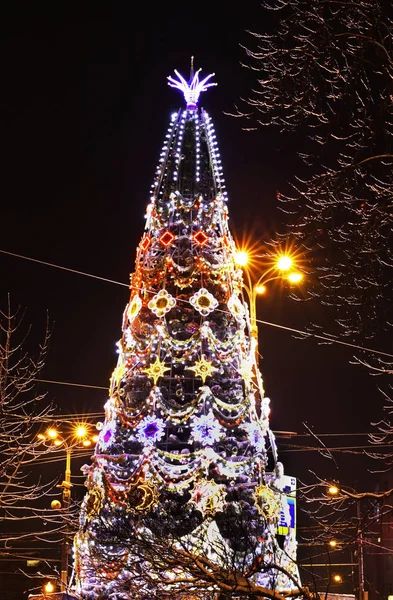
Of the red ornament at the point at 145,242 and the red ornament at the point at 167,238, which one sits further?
the red ornament at the point at 145,242

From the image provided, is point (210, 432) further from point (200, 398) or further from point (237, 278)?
point (237, 278)

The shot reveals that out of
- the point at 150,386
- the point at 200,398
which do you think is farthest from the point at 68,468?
the point at 200,398

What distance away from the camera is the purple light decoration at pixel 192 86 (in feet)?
74.2

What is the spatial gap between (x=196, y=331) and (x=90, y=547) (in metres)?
5.38

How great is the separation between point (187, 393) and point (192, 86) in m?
8.84

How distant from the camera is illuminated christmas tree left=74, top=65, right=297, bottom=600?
17875 millimetres

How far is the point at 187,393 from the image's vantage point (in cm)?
1972

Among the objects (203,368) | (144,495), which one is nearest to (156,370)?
(203,368)

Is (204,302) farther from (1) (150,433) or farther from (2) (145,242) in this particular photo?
(1) (150,433)

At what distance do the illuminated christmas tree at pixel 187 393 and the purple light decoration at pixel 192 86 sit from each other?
139 cm

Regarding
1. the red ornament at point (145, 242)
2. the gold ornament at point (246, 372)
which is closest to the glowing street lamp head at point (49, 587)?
the gold ornament at point (246, 372)

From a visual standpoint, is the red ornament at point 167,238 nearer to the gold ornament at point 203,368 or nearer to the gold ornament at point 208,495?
the gold ornament at point 203,368

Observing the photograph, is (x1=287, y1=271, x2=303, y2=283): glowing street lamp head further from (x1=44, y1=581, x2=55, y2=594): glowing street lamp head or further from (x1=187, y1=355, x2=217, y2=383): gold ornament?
(x1=44, y1=581, x2=55, y2=594): glowing street lamp head

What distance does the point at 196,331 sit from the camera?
62.8 ft
